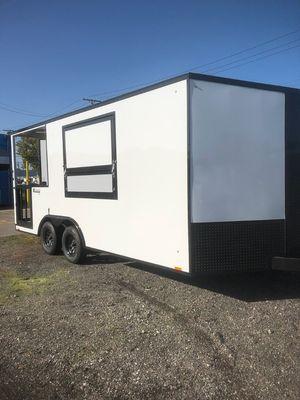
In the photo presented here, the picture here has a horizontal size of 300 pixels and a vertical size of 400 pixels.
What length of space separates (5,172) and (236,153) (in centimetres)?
2550

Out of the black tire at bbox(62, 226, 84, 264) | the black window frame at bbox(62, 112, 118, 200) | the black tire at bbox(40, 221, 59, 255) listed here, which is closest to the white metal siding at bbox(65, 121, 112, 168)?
the black window frame at bbox(62, 112, 118, 200)

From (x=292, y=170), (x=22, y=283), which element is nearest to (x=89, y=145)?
(x=22, y=283)

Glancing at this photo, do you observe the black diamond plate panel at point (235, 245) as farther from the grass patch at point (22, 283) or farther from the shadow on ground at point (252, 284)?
the grass patch at point (22, 283)

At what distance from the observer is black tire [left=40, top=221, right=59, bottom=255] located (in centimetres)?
852

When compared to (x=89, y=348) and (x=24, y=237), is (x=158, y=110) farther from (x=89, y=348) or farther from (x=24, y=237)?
(x=24, y=237)

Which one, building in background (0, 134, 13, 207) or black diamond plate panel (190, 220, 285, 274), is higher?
building in background (0, 134, 13, 207)

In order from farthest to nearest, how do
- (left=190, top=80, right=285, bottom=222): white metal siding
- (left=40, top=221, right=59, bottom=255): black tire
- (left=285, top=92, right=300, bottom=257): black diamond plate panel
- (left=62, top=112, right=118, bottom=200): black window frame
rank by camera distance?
(left=40, top=221, right=59, bottom=255): black tire
(left=62, top=112, right=118, bottom=200): black window frame
(left=285, top=92, right=300, bottom=257): black diamond plate panel
(left=190, top=80, right=285, bottom=222): white metal siding

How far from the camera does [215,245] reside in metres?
5.29

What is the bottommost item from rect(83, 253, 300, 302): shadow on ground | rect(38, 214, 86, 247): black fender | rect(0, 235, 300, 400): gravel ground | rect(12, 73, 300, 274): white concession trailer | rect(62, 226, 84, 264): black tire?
rect(0, 235, 300, 400): gravel ground

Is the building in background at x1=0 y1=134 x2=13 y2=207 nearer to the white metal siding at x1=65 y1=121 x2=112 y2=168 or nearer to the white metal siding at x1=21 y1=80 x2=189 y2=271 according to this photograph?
the white metal siding at x1=65 y1=121 x2=112 y2=168

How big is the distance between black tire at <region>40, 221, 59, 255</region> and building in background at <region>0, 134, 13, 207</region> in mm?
20515

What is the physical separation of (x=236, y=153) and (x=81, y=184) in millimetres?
3027

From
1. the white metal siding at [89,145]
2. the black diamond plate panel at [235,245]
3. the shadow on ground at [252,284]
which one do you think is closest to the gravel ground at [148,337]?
the shadow on ground at [252,284]

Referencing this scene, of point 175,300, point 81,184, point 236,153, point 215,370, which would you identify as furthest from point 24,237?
point 215,370
